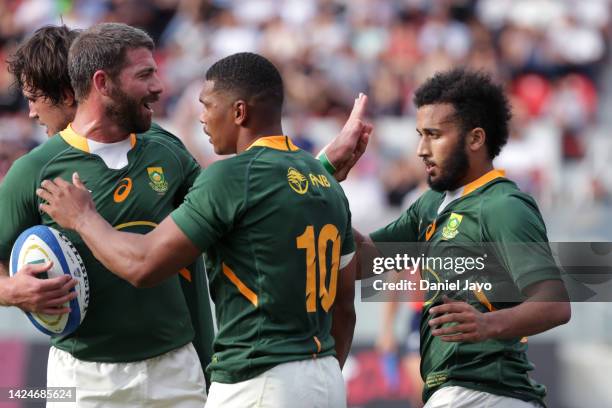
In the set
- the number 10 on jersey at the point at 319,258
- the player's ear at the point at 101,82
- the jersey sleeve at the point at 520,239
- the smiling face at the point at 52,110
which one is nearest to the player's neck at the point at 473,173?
the jersey sleeve at the point at 520,239

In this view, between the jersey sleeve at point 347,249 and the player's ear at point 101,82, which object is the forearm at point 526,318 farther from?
the player's ear at point 101,82

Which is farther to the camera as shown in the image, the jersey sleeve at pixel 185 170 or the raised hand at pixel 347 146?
the raised hand at pixel 347 146

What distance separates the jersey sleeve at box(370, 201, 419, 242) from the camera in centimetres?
549

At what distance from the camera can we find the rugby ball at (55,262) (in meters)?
4.52

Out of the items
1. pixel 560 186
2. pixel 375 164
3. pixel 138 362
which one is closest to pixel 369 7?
pixel 375 164

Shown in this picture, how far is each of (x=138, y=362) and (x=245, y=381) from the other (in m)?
0.83

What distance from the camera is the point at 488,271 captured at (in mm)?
4789

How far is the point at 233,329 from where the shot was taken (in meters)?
4.27

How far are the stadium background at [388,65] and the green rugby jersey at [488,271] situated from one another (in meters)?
6.84

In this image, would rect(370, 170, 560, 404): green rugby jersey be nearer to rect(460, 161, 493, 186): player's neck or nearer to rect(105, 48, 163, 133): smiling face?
rect(460, 161, 493, 186): player's neck

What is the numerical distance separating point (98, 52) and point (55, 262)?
1.03 meters

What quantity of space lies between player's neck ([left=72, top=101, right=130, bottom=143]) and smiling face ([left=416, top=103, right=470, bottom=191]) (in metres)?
1.47

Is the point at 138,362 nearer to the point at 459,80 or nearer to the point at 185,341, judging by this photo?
the point at 185,341

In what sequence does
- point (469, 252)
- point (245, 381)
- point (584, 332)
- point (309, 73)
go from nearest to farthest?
point (245, 381), point (469, 252), point (584, 332), point (309, 73)
